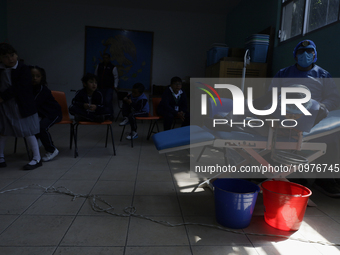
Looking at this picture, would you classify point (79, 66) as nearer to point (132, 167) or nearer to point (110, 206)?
point (132, 167)

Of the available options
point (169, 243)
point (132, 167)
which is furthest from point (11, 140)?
point (169, 243)

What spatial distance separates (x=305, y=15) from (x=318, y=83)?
163 cm

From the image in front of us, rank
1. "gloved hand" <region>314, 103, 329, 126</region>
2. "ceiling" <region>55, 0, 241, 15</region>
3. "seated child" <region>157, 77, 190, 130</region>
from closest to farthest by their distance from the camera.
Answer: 1. "gloved hand" <region>314, 103, 329, 126</region>
2. "seated child" <region>157, 77, 190, 130</region>
3. "ceiling" <region>55, 0, 241, 15</region>

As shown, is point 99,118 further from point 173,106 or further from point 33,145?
point 173,106

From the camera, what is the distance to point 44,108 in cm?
288

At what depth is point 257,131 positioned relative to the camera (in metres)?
1.92

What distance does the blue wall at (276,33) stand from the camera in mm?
2842

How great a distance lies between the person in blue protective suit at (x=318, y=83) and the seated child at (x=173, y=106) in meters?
1.79

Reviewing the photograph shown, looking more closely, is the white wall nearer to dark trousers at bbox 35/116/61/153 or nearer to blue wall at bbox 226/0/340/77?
blue wall at bbox 226/0/340/77

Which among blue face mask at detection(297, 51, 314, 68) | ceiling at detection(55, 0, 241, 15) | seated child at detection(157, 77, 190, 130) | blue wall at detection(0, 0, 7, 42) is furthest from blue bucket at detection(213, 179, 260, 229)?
blue wall at detection(0, 0, 7, 42)

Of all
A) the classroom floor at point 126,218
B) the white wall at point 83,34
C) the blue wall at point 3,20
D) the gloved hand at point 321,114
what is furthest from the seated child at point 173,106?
the blue wall at point 3,20

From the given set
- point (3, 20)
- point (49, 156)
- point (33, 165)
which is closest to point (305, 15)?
point (49, 156)

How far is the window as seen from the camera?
117 inches

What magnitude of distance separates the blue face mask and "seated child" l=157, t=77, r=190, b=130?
6.37 feet
